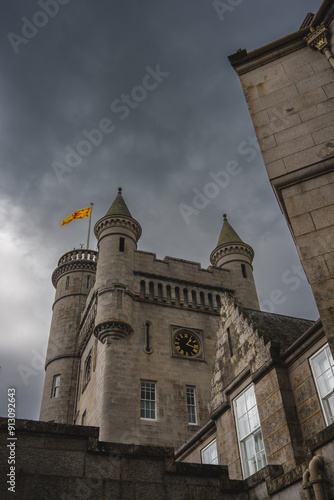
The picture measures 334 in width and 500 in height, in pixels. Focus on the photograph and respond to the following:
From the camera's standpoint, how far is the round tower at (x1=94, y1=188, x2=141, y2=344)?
90.4ft

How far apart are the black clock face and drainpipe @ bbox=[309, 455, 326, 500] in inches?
835

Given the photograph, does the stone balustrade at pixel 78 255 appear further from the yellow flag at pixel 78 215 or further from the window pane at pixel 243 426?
the window pane at pixel 243 426

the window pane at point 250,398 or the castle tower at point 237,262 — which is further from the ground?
the castle tower at point 237,262

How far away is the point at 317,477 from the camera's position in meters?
7.88

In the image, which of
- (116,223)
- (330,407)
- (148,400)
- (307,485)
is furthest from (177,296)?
(307,485)

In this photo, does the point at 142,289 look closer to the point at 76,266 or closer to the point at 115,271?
the point at 115,271

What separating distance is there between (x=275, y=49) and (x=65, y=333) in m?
30.7

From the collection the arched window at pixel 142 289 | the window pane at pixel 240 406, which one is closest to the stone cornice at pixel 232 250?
the arched window at pixel 142 289

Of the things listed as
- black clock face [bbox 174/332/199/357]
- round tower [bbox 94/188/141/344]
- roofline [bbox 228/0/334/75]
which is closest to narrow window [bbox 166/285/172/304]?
black clock face [bbox 174/332/199/357]

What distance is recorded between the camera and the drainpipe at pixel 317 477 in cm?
777

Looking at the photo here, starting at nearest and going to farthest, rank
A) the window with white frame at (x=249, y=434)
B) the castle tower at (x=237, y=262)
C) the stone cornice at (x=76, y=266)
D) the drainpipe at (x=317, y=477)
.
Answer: the drainpipe at (x=317, y=477)
the window with white frame at (x=249, y=434)
the castle tower at (x=237, y=262)
the stone cornice at (x=76, y=266)

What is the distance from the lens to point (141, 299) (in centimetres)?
3009

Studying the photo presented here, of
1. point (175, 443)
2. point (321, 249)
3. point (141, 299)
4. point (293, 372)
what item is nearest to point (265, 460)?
point (293, 372)

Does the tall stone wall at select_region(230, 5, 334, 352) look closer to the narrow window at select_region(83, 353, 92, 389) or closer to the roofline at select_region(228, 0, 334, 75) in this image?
the roofline at select_region(228, 0, 334, 75)
